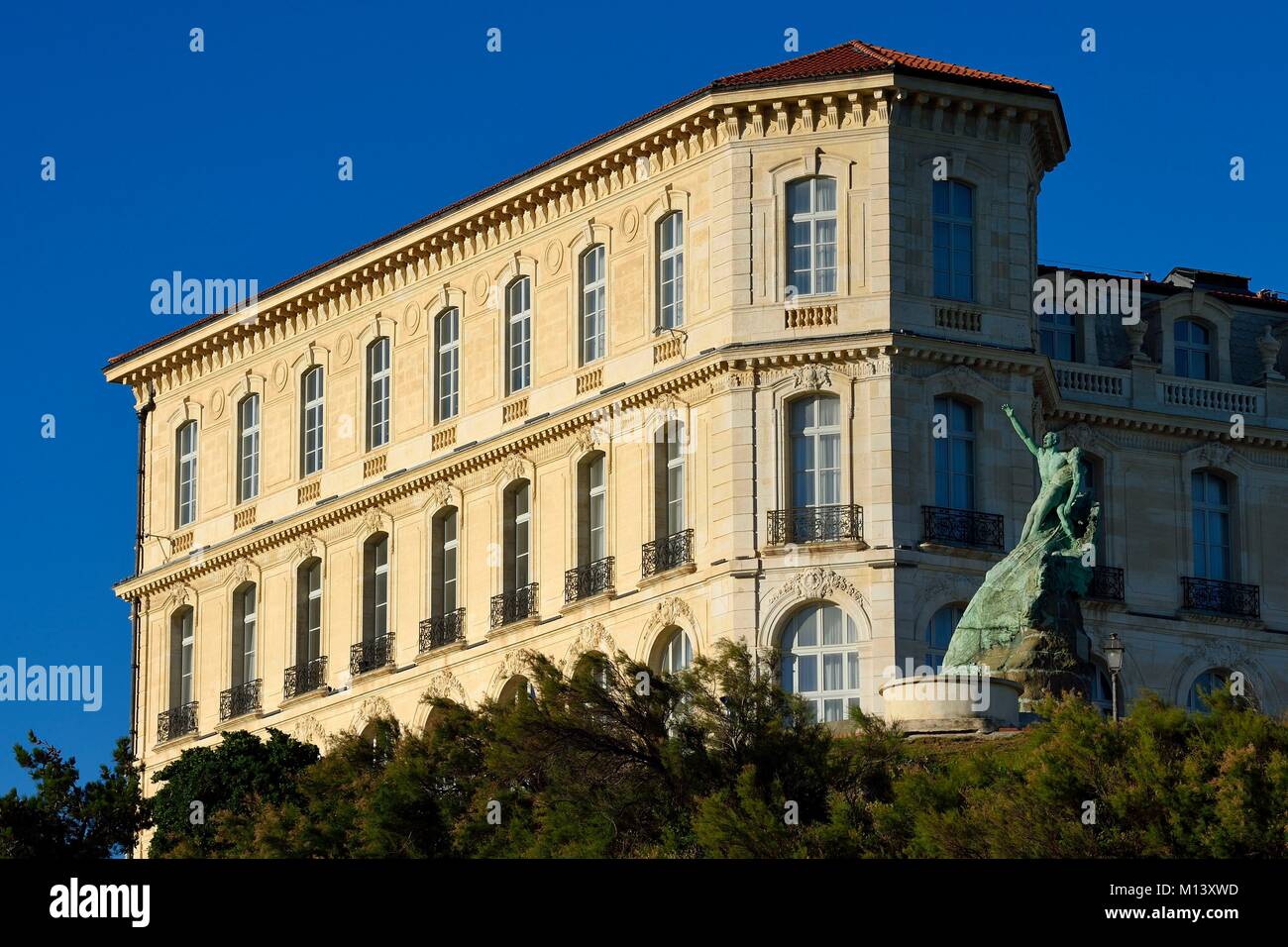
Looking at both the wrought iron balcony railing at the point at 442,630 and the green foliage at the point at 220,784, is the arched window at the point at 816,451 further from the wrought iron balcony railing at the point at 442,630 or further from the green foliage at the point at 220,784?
the green foliage at the point at 220,784

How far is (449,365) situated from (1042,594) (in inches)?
655

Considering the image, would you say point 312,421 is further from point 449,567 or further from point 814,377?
point 814,377

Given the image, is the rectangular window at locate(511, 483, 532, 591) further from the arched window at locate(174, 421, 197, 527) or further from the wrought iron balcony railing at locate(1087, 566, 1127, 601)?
the arched window at locate(174, 421, 197, 527)

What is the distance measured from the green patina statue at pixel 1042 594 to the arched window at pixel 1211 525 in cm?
1261

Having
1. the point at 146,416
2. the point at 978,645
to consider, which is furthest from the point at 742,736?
the point at 146,416

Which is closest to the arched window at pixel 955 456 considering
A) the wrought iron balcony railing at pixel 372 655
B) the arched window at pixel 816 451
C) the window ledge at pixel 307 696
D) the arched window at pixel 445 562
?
the arched window at pixel 816 451

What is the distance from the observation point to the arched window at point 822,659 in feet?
183

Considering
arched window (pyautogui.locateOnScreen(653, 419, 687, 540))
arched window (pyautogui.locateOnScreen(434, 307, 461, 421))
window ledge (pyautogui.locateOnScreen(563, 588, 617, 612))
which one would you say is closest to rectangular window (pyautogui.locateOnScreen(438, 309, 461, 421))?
arched window (pyautogui.locateOnScreen(434, 307, 461, 421))

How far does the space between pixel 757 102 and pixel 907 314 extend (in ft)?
14.7

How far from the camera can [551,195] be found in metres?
62.9

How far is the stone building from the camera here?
57.1 meters

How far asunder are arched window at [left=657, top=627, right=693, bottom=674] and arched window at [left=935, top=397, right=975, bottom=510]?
490 cm

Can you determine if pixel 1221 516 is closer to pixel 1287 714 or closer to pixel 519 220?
pixel 519 220

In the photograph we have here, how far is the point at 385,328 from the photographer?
219ft
